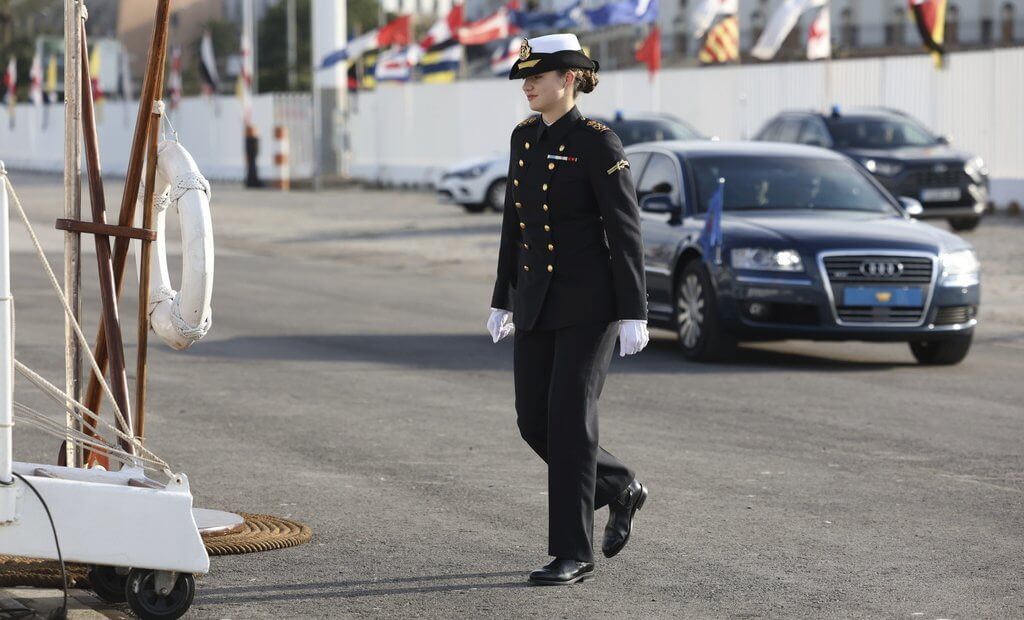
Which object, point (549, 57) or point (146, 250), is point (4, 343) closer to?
point (146, 250)

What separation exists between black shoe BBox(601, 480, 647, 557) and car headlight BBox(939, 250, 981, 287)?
678 centimetres

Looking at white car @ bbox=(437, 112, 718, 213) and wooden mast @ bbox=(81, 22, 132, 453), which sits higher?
wooden mast @ bbox=(81, 22, 132, 453)

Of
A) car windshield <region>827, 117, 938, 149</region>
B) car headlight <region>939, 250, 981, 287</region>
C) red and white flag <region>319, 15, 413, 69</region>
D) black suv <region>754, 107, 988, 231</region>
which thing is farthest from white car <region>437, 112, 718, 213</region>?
car headlight <region>939, 250, 981, 287</region>

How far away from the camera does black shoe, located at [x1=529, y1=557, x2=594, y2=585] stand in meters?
6.60

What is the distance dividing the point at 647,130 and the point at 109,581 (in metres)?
21.6

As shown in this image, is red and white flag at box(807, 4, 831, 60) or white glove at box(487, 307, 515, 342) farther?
red and white flag at box(807, 4, 831, 60)

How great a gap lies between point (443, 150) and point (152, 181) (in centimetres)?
3951

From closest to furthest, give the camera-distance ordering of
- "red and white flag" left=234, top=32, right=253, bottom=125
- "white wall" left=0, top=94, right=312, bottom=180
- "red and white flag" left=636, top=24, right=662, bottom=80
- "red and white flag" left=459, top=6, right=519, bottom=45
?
"red and white flag" left=636, top=24, right=662, bottom=80 < "red and white flag" left=459, top=6, right=519, bottom=45 < "white wall" left=0, top=94, right=312, bottom=180 < "red and white flag" left=234, top=32, right=253, bottom=125

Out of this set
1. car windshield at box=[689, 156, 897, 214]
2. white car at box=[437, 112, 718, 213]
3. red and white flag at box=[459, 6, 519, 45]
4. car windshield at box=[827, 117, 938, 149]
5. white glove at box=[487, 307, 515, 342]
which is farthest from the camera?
red and white flag at box=[459, 6, 519, 45]

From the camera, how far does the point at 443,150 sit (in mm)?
46031

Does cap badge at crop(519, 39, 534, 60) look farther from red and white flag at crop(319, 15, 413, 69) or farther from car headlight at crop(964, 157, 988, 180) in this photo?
red and white flag at crop(319, 15, 413, 69)

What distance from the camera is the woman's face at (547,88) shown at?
22.1 ft

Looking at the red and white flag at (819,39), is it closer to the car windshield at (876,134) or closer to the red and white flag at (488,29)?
the car windshield at (876,134)

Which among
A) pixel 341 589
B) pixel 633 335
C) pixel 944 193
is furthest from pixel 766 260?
pixel 944 193
